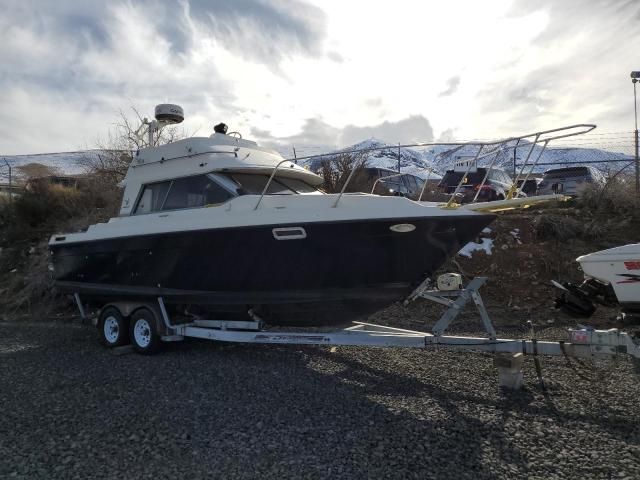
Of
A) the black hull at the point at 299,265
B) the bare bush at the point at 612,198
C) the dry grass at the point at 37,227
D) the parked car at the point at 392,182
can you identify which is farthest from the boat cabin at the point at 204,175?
the bare bush at the point at 612,198

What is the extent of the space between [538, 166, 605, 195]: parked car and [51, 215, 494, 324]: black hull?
8842mm

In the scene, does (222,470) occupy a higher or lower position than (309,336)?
lower

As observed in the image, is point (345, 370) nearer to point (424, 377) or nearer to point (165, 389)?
point (424, 377)

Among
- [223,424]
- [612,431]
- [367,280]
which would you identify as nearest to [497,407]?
[612,431]

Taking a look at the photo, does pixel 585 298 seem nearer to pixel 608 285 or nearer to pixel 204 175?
pixel 608 285

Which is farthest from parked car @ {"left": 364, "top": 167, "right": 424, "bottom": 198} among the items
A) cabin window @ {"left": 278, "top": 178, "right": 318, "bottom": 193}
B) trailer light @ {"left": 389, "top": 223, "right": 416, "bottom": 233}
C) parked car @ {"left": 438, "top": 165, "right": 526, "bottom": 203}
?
trailer light @ {"left": 389, "top": 223, "right": 416, "bottom": 233}

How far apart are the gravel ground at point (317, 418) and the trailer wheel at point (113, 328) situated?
70 centimetres

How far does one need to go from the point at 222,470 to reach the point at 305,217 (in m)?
2.56

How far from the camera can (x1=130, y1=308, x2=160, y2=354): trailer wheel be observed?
6328 millimetres

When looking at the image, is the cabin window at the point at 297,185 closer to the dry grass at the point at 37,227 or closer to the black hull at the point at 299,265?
the black hull at the point at 299,265

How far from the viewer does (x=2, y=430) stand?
13.4 ft

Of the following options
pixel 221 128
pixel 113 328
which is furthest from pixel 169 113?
pixel 113 328

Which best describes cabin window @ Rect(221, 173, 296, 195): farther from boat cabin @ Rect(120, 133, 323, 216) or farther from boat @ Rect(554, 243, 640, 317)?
boat @ Rect(554, 243, 640, 317)

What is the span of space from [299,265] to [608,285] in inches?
114
